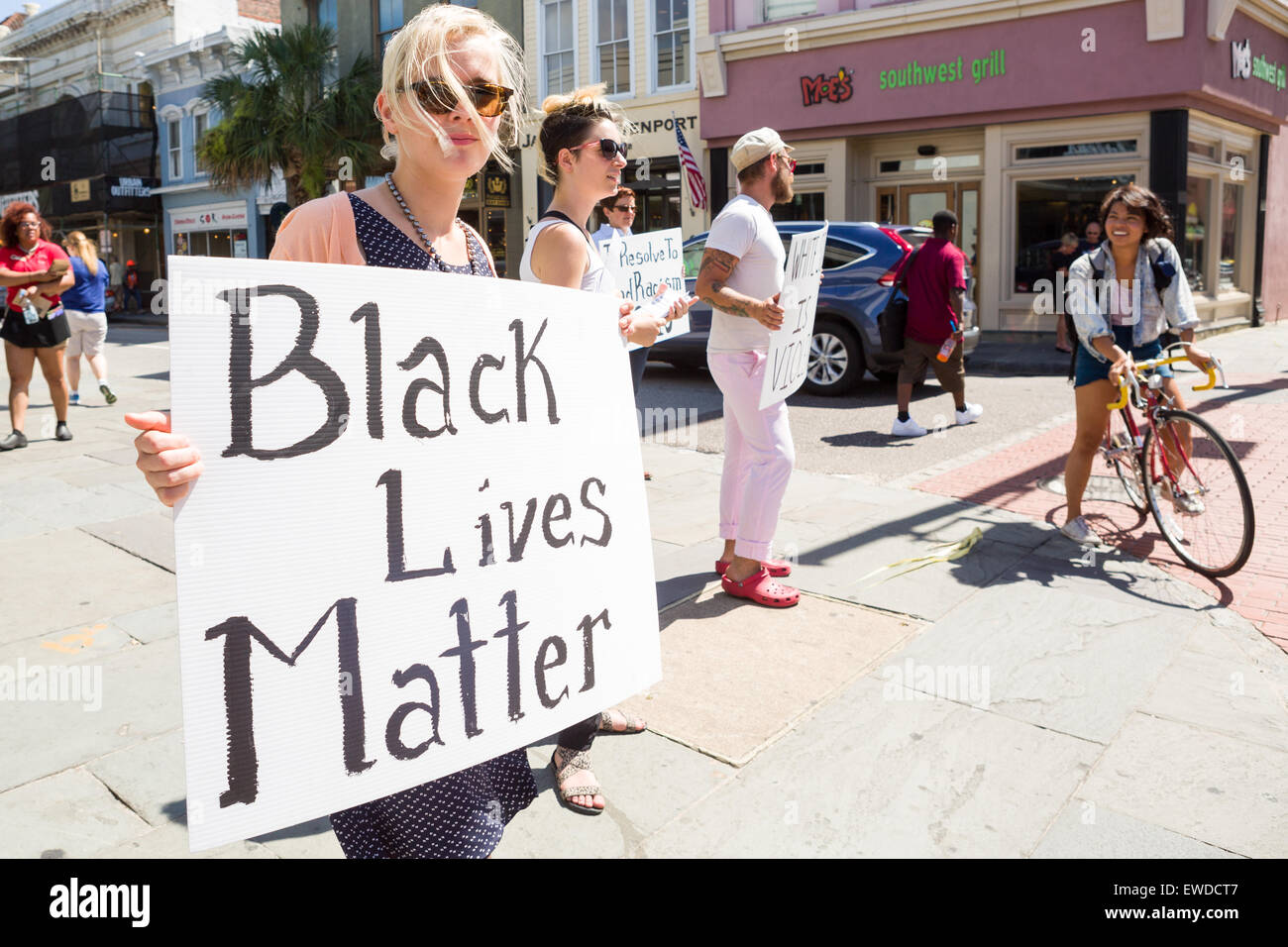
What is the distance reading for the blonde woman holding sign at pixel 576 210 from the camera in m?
2.84

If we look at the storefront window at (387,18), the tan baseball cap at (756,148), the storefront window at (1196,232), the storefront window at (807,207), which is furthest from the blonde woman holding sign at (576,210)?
the storefront window at (387,18)

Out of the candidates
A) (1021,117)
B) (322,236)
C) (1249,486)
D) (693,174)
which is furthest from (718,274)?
(693,174)

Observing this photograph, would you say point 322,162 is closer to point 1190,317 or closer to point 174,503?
point 1190,317

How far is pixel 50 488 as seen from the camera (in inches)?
272

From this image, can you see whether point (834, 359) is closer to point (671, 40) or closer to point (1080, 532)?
point (1080, 532)

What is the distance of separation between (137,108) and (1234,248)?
34447 mm

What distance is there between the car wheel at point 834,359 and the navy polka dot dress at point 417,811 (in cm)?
893

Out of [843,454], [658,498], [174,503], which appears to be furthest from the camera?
[843,454]

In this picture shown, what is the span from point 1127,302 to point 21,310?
8501 mm

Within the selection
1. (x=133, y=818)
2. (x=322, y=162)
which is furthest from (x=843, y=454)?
(x=322, y=162)

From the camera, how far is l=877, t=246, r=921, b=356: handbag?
898 centimetres

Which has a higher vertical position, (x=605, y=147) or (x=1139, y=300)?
(x=605, y=147)

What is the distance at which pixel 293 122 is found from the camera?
2133 centimetres

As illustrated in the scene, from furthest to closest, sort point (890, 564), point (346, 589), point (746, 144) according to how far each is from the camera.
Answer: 1. point (890, 564)
2. point (746, 144)
3. point (346, 589)
